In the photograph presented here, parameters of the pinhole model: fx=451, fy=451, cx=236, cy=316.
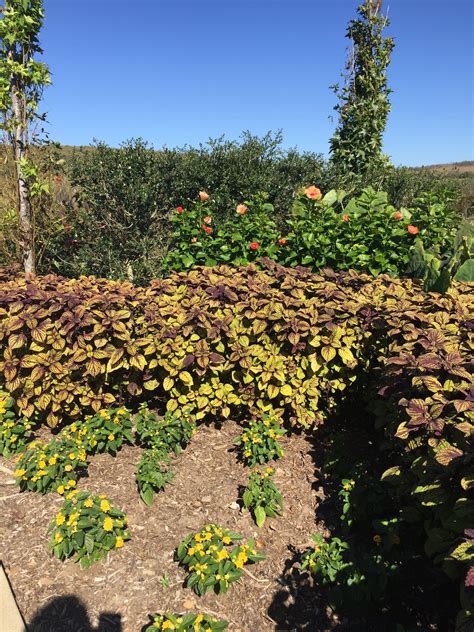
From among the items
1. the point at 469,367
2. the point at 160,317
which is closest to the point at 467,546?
the point at 469,367

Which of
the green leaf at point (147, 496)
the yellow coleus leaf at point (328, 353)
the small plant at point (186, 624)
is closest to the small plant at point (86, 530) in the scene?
the green leaf at point (147, 496)

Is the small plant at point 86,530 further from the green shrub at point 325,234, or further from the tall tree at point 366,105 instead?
the tall tree at point 366,105

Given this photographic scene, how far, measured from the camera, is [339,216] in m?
4.09

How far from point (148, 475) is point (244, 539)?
2.07 feet

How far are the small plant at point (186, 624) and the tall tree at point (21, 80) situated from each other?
3558 millimetres

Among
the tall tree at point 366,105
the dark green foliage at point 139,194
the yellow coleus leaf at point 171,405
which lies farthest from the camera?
the tall tree at point 366,105

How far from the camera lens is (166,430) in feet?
9.50

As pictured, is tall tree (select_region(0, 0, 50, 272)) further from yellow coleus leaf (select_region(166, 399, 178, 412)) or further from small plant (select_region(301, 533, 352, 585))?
small plant (select_region(301, 533, 352, 585))

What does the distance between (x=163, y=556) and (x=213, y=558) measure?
0.31 meters

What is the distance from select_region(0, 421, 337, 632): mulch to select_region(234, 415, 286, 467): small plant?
0.31 ft

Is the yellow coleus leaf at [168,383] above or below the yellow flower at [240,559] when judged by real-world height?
above

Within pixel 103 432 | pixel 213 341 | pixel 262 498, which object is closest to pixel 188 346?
pixel 213 341

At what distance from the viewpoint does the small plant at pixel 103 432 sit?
9.05 feet

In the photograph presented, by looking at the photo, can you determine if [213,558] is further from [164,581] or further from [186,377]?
[186,377]
